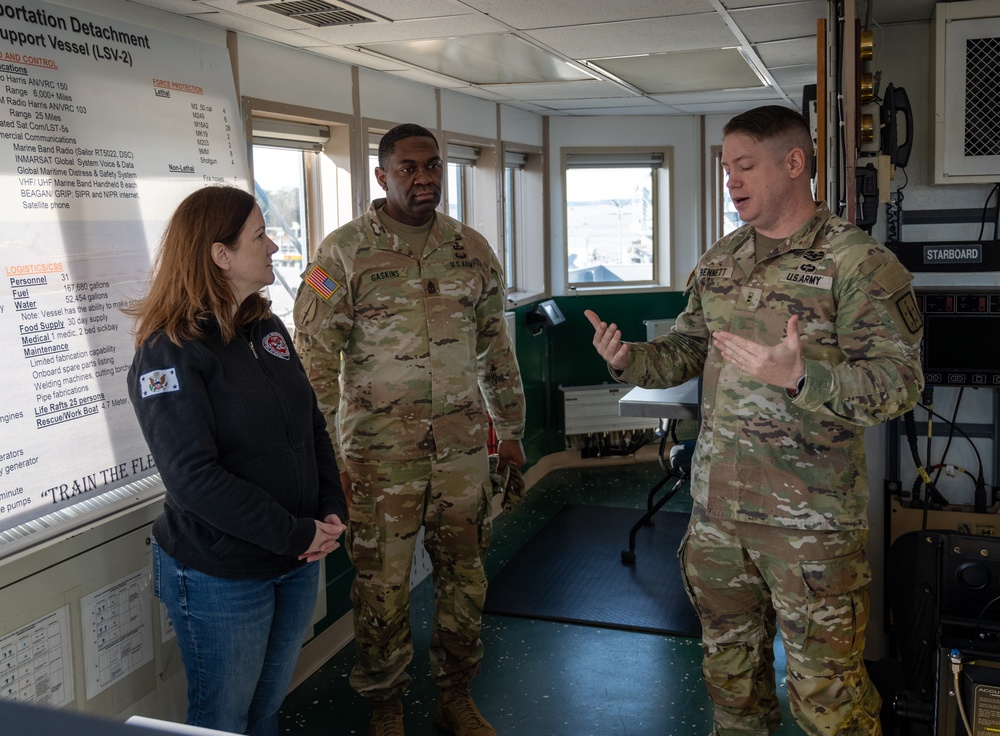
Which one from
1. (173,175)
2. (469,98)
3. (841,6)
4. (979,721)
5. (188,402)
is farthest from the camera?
(469,98)

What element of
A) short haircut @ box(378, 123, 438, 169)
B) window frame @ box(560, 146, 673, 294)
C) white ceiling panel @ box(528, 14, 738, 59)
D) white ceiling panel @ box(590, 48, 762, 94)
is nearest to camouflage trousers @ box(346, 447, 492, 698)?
short haircut @ box(378, 123, 438, 169)

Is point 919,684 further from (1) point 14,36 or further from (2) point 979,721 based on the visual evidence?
(1) point 14,36

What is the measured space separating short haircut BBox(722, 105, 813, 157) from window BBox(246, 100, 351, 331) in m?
2.03

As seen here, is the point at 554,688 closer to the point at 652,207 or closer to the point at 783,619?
the point at 783,619

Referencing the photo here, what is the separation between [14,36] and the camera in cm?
219

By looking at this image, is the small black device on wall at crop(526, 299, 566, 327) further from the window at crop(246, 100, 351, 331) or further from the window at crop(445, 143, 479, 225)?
the window at crop(246, 100, 351, 331)

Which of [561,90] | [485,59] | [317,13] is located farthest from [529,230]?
[317,13]

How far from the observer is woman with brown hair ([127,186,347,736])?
1.87 m

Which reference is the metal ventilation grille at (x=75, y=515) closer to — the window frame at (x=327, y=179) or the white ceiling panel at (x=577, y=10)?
the window frame at (x=327, y=179)

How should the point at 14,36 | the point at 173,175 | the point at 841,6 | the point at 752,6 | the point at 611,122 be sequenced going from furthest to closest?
the point at 611,122 → the point at 752,6 → the point at 173,175 → the point at 841,6 → the point at 14,36

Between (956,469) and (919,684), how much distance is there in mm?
855

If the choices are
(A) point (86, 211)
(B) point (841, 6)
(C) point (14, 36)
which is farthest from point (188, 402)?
(B) point (841, 6)

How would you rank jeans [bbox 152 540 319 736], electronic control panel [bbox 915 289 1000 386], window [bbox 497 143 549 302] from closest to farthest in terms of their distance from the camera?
jeans [bbox 152 540 319 736] → electronic control panel [bbox 915 289 1000 386] → window [bbox 497 143 549 302]

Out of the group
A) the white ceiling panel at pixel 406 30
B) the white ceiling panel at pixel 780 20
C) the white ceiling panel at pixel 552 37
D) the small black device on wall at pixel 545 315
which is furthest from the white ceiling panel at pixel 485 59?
the small black device on wall at pixel 545 315
